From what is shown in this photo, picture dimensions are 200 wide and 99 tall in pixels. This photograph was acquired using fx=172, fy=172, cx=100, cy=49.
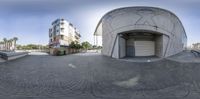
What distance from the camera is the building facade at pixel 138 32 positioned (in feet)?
→ 67.9

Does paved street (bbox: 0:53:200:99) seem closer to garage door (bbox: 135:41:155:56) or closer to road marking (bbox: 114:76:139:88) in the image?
road marking (bbox: 114:76:139:88)

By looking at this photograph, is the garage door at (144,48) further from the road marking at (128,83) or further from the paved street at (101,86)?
the road marking at (128,83)

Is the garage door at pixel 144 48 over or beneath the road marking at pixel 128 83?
over

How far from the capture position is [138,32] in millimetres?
23312

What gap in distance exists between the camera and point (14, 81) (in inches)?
368

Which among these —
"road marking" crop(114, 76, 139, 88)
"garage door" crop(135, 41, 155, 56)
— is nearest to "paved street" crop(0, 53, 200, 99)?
"road marking" crop(114, 76, 139, 88)

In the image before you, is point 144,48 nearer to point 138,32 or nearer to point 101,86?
point 138,32

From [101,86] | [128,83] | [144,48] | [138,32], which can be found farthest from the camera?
[144,48]

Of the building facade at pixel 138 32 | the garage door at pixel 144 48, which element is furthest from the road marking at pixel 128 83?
the garage door at pixel 144 48

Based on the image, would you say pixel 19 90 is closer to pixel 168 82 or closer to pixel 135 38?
pixel 168 82

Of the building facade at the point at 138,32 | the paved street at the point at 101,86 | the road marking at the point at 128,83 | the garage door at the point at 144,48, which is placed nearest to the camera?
the paved street at the point at 101,86

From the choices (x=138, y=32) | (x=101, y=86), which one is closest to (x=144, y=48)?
(x=138, y=32)

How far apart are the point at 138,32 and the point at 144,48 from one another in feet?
9.28

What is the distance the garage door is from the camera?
24.3 meters
